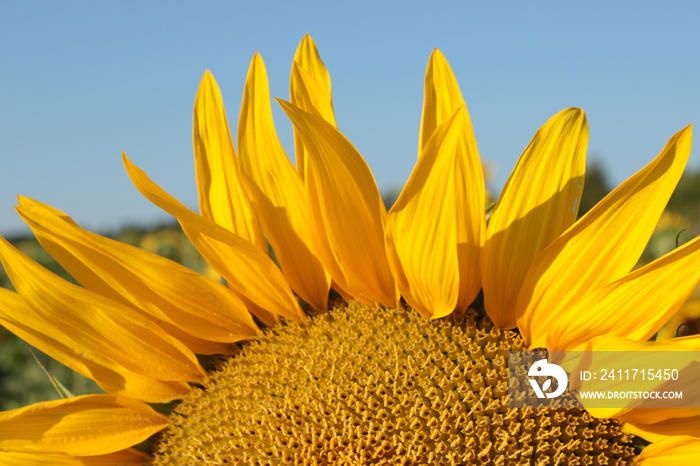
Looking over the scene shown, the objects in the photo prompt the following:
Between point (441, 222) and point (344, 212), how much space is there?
9.5 inches

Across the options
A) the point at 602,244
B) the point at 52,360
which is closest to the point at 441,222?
the point at 602,244

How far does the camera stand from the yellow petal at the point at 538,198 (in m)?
1.50

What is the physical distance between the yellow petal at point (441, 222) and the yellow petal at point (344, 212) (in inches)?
3.3

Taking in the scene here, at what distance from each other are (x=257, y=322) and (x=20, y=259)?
655mm

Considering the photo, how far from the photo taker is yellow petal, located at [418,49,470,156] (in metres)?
1.58

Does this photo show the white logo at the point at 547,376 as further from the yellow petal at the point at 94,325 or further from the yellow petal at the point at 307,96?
the yellow petal at the point at 94,325

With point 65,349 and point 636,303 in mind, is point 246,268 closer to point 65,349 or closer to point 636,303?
point 65,349

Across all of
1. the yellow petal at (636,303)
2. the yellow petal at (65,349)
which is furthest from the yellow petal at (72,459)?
the yellow petal at (636,303)

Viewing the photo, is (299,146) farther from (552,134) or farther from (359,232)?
(552,134)

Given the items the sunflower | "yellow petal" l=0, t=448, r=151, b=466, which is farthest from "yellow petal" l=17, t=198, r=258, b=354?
"yellow petal" l=0, t=448, r=151, b=466

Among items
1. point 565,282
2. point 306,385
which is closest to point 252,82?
point 306,385

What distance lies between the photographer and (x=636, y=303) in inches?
55.8

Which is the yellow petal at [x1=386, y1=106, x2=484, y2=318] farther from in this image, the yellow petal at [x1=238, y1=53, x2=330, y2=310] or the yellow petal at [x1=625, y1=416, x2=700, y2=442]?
the yellow petal at [x1=625, y1=416, x2=700, y2=442]

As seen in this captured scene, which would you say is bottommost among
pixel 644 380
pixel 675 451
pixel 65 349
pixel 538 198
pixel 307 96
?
pixel 675 451
